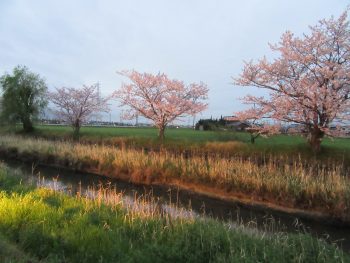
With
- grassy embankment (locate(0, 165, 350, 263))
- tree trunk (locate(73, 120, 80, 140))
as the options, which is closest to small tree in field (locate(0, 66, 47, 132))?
tree trunk (locate(73, 120, 80, 140))

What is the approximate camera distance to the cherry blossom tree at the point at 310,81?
63.6ft

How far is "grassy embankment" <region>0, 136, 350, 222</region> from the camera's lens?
1358 cm

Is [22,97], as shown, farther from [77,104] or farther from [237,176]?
[237,176]

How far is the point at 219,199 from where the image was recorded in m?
16.0

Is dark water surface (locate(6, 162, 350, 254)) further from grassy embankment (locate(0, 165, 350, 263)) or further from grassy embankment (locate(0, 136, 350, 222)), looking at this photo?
grassy embankment (locate(0, 165, 350, 263))

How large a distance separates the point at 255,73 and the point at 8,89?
109 feet

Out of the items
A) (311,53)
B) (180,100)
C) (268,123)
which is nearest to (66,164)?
(180,100)

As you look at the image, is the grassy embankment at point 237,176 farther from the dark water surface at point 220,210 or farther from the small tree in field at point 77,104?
the small tree in field at point 77,104

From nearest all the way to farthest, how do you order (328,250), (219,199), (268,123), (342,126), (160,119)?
1. (328,250)
2. (219,199)
3. (342,126)
4. (268,123)
5. (160,119)

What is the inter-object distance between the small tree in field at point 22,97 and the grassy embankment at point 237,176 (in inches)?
828

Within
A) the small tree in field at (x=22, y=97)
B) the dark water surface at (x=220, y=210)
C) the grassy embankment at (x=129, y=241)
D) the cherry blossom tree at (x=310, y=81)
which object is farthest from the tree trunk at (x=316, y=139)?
the small tree in field at (x=22, y=97)

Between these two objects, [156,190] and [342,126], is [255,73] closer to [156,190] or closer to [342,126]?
[342,126]

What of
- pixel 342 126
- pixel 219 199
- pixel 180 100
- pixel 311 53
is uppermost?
pixel 311 53

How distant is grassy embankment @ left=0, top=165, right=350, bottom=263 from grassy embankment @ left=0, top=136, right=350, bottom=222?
250 inches
